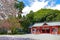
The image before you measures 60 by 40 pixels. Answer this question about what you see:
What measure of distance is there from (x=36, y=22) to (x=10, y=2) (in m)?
27.7

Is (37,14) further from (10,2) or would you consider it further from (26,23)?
(10,2)

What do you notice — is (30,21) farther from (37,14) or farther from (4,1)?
(4,1)

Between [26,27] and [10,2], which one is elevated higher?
[10,2]

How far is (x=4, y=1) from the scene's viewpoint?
37.5ft

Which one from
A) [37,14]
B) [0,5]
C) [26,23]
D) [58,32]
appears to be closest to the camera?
[0,5]

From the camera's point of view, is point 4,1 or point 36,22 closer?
point 4,1


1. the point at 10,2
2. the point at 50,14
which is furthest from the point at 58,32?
the point at 10,2

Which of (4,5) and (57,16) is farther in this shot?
(57,16)

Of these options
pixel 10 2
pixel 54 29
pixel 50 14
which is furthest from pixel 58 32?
pixel 10 2

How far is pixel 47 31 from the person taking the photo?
3722 cm

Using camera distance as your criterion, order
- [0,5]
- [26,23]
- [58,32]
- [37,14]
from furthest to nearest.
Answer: [37,14], [26,23], [58,32], [0,5]

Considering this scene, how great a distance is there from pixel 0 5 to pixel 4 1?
0.35 meters

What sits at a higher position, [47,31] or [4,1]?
[4,1]

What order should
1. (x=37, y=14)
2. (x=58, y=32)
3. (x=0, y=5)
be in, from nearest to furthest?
(x=0, y=5) < (x=58, y=32) < (x=37, y=14)
